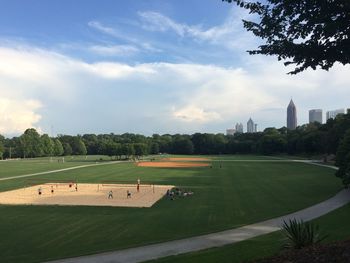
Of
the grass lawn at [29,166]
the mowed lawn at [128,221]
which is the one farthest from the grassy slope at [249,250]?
the grass lawn at [29,166]

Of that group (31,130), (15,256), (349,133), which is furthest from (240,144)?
(15,256)

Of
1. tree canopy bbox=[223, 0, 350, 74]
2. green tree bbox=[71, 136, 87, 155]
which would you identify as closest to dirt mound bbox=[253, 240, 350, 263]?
tree canopy bbox=[223, 0, 350, 74]

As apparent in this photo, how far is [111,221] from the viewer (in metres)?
29.6

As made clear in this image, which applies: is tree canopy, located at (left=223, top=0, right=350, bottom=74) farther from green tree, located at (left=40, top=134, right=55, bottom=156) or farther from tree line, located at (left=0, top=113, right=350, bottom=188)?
green tree, located at (left=40, top=134, right=55, bottom=156)

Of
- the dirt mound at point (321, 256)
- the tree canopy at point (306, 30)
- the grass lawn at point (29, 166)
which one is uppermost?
the tree canopy at point (306, 30)

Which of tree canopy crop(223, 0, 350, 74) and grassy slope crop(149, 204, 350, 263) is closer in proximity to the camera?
tree canopy crop(223, 0, 350, 74)

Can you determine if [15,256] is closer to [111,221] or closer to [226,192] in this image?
[111,221]

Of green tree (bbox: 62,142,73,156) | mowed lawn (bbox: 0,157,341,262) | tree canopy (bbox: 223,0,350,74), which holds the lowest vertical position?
mowed lawn (bbox: 0,157,341,262)

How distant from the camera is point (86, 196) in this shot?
43.8 m

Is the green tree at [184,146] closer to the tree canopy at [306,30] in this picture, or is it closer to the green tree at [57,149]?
the green tree at [57,149]

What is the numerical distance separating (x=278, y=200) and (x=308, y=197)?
3508 millimetres

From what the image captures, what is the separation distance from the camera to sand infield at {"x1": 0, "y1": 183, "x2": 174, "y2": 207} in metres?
39.0

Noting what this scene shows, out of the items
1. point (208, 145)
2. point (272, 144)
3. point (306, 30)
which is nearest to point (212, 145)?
point (208, 145)

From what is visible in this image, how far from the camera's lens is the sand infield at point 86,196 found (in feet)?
128
